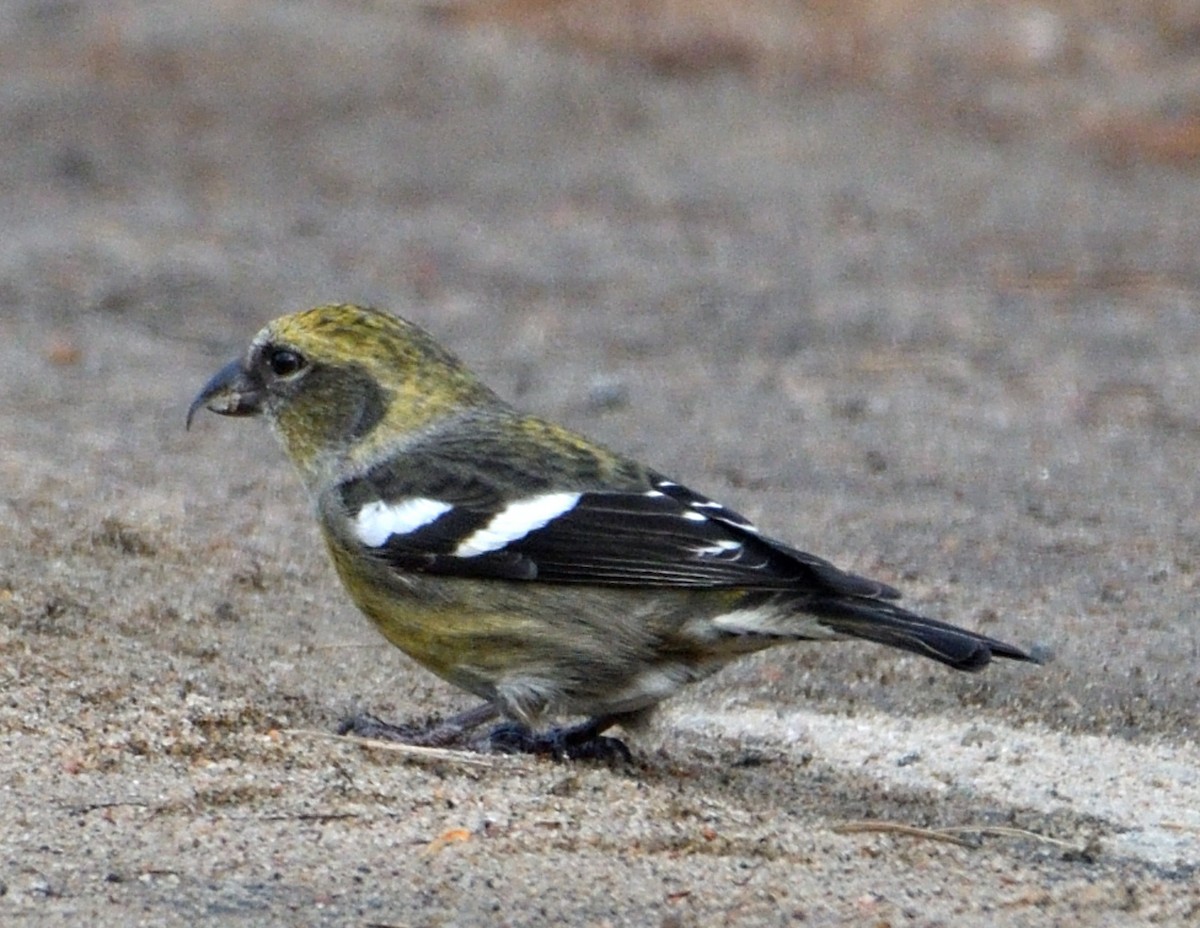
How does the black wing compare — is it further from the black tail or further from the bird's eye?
the bird's eye

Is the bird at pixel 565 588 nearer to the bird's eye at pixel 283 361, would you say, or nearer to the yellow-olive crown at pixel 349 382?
the yellow-olive crown at pixel 349 382

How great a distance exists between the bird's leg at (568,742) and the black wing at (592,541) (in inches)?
18.0

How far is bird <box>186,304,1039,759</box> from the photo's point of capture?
5.51 metres

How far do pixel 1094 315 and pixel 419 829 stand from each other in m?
7.91

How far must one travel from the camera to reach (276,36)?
16.4 metres

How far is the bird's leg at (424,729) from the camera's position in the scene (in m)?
5.53

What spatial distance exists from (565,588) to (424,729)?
1.93ft

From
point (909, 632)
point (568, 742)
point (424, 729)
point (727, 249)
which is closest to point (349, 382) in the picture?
point (424, 729)

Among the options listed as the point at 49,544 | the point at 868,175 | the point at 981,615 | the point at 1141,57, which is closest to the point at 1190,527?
the point at 981,615

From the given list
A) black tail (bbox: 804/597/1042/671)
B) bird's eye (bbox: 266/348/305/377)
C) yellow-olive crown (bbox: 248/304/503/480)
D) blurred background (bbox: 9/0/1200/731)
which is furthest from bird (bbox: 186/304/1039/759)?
blurred background (bbox: 9/0/1200/731)

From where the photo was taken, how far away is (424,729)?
5.90 m

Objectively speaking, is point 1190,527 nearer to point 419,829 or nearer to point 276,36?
point 419,829

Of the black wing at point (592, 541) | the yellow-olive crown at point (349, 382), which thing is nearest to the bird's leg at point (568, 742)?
the black wing at point (592, 541)

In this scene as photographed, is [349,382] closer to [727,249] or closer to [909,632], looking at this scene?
[909,632]
